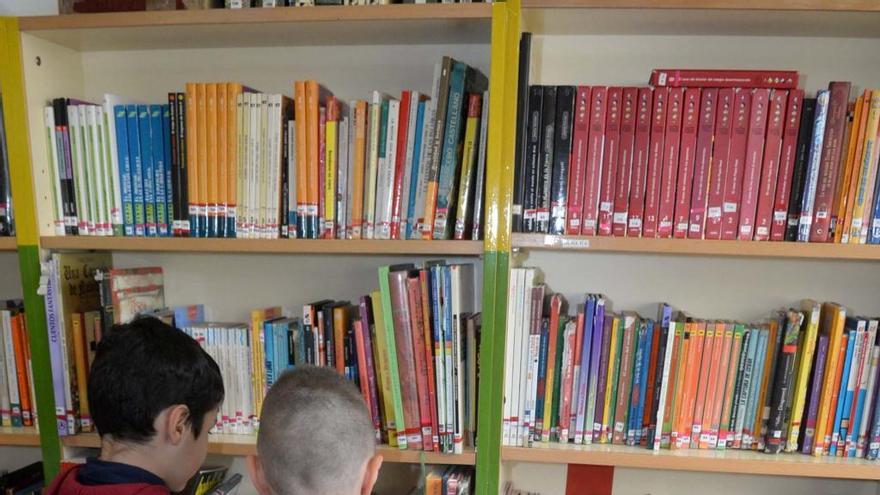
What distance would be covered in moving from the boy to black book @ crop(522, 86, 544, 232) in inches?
29.4

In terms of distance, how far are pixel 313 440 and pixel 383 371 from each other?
36cm

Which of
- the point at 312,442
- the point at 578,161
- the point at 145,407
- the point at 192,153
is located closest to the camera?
the point at 312,442

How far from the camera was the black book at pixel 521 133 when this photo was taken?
1.08m

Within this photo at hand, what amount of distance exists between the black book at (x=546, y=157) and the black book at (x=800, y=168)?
49cm

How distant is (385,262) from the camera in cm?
146

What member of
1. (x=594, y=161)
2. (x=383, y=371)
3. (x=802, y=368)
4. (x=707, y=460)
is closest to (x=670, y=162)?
(x=594, y=161)

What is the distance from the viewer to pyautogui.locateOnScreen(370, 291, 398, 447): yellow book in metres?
1.18

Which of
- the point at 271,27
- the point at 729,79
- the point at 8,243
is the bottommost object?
the point at 8,243

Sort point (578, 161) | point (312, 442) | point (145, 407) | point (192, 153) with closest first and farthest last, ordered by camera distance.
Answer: point (312, 442) → point (145, 407) → point (578, 161) → point (192, 153)

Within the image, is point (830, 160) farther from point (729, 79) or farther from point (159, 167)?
point (159, 167)

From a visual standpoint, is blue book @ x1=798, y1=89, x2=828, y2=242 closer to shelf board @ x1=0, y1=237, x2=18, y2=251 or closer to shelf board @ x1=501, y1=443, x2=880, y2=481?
shelf board @ x1=501, y1=443, x2=880, y2=481

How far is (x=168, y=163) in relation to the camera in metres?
1.25

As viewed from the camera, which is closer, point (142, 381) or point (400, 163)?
point (142, 381)

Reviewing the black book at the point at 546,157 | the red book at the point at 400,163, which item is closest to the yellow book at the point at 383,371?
the red book at the point at 400,163
